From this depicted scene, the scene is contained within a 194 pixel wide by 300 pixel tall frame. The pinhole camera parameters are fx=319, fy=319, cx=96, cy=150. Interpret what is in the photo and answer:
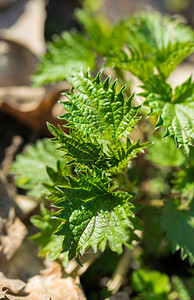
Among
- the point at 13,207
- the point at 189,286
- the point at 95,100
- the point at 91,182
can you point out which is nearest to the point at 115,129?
the point at 95,100

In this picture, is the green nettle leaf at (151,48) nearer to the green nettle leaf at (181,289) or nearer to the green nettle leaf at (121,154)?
the green nettle leaf at (121,154)

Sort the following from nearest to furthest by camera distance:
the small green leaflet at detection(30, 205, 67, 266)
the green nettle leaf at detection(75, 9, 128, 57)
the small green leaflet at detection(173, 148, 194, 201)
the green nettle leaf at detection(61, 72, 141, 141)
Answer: the green nettle leaf at detection(61, 72, 141, 141)
the small green leaflet at detection(30, 205, 67, 266)
the small green leaflet at detection(173, 148, 194, 201)
the green nettle leaf at detection(75, 9, 128, 57)

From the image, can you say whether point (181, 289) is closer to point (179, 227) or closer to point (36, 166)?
point (179, 227)

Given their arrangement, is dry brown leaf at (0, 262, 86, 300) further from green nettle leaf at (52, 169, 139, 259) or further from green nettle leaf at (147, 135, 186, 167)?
green nettle leaf at (147, 135, 186, 167)

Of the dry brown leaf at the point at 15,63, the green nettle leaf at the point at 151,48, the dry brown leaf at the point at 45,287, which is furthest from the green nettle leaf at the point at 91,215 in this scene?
the dry brown leaf at the point at 15,63

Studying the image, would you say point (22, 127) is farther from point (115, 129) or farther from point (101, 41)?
point (115, 129)

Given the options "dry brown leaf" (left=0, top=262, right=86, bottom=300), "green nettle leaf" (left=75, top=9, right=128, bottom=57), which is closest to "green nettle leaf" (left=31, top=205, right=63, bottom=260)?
"dry brown leaf" (left=0, top=262, right=86, bottom=300)

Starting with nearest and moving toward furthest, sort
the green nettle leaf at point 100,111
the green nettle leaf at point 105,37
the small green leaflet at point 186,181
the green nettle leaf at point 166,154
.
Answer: the green nettle leaf at point 100,111, the small green leaflet at point 186,181, the green nettle leaf at point 166,154, the green nettle leaf at point 105,37
